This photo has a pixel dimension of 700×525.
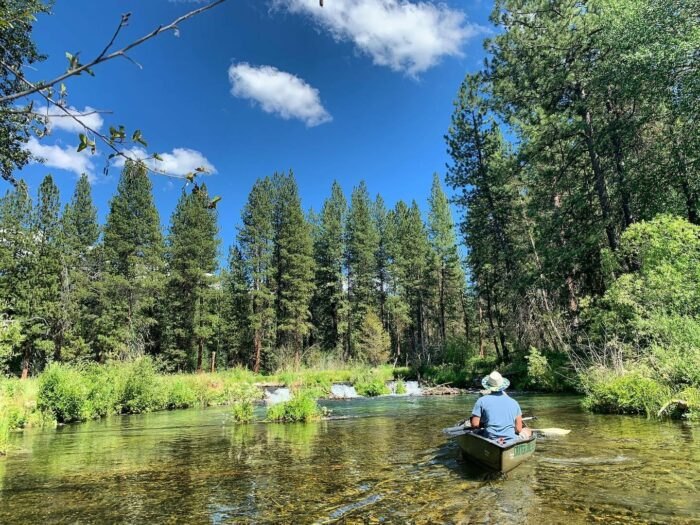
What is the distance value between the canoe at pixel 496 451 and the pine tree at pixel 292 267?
136 feet

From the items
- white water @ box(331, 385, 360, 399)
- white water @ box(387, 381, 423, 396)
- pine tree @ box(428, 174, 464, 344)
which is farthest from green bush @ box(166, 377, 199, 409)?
pine tree @ box(428, 174, 464, 344)

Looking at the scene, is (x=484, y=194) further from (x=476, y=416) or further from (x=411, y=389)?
(x=476, y=416)

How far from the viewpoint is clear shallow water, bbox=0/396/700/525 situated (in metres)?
5.75

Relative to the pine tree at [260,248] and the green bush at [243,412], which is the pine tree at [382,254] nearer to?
the pine tree at [260,248]

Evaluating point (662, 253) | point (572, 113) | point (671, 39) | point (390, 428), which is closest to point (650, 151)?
point (572, 113)

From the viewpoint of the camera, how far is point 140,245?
42656 mm

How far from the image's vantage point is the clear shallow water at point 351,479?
575 cm

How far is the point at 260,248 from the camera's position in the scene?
1962 inches

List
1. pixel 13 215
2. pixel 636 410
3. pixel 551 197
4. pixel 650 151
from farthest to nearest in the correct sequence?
1. pixel 13 215
2. pixel 551 197
3. pixel 650 151
4. pixel 636 410

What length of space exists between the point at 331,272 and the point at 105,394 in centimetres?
4101

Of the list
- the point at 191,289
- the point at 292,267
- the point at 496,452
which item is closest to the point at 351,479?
the point at 496,452

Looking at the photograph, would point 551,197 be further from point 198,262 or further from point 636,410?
point 198,262

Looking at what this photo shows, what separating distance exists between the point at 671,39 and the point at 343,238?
45.6 m

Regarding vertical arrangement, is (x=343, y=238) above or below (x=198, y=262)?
above
